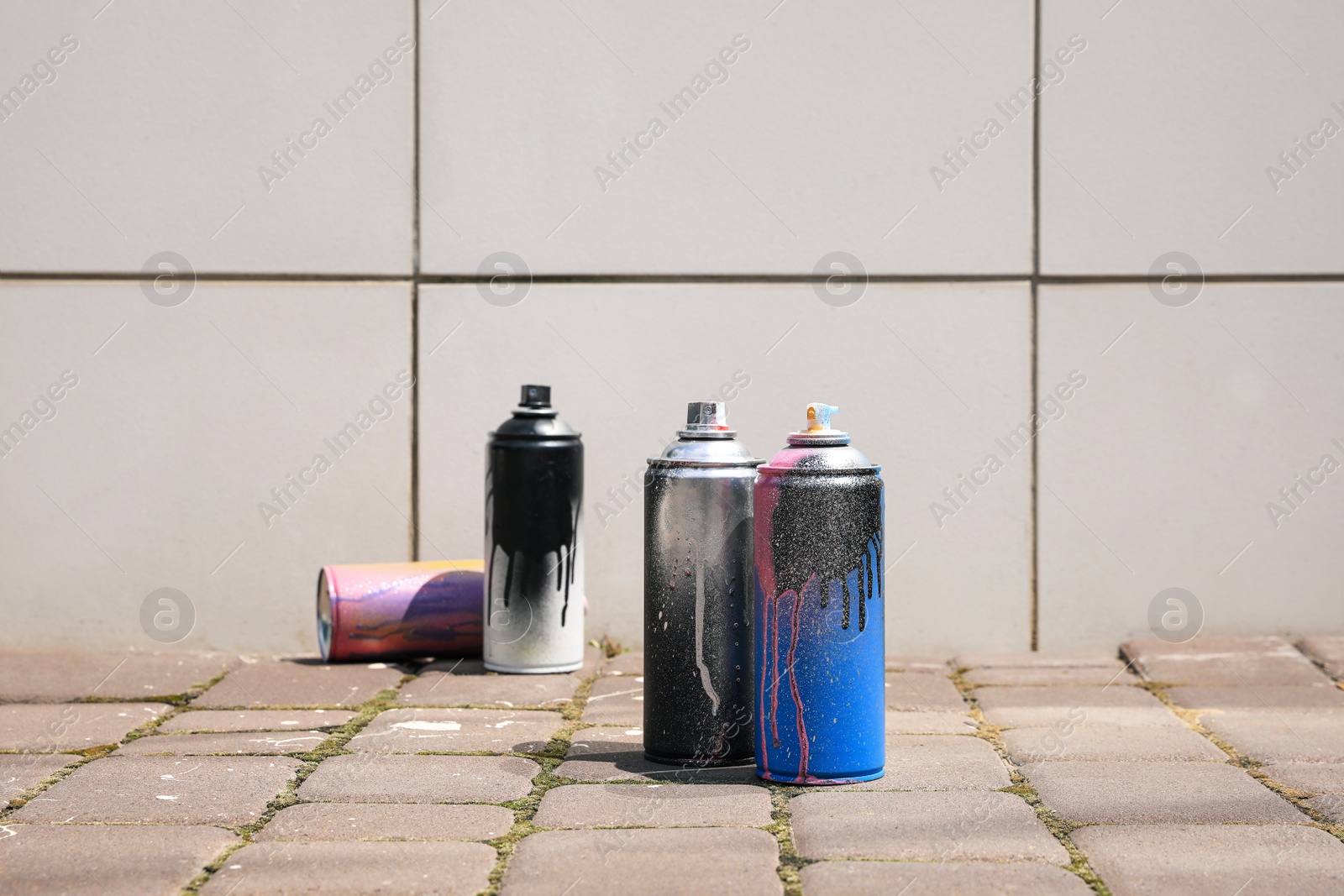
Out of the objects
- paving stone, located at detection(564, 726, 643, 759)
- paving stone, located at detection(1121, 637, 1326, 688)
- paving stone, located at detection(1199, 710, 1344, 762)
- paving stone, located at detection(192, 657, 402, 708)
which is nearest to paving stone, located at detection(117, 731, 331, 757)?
paving stone, located at detection(192, 657, 402, 708)

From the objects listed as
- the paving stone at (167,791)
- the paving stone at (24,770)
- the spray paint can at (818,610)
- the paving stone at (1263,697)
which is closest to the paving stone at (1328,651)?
the paving stone at (1263,697)

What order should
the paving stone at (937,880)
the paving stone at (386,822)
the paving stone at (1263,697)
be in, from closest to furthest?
the paving stone at (937,880) < the paving stone at (386,822) < the paving stone at (1263,697)

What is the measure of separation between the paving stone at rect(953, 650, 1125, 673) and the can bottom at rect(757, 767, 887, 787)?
1521 mm

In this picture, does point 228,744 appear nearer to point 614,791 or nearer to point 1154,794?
point 614,791

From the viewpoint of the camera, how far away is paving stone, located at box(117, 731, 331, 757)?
2785mm

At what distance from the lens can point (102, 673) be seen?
3.78 metres

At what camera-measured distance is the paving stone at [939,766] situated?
2.50 meters

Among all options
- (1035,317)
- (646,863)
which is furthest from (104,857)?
(1035,317)

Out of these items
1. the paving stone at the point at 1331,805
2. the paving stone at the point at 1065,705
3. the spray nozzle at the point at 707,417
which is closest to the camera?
the paving stone at the point at 1331,805

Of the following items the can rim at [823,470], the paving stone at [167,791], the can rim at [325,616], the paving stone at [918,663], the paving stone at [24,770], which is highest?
the can rim at [823,470]

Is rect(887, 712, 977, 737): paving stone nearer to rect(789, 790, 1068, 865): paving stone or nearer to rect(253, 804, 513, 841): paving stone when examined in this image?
rect(789, 790, 1068, 865): paving stone

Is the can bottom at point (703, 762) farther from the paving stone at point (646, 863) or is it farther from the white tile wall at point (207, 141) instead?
the white tile wall at point (207, 141)

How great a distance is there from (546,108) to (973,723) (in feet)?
8.40

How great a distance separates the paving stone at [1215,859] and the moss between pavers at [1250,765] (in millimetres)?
73
